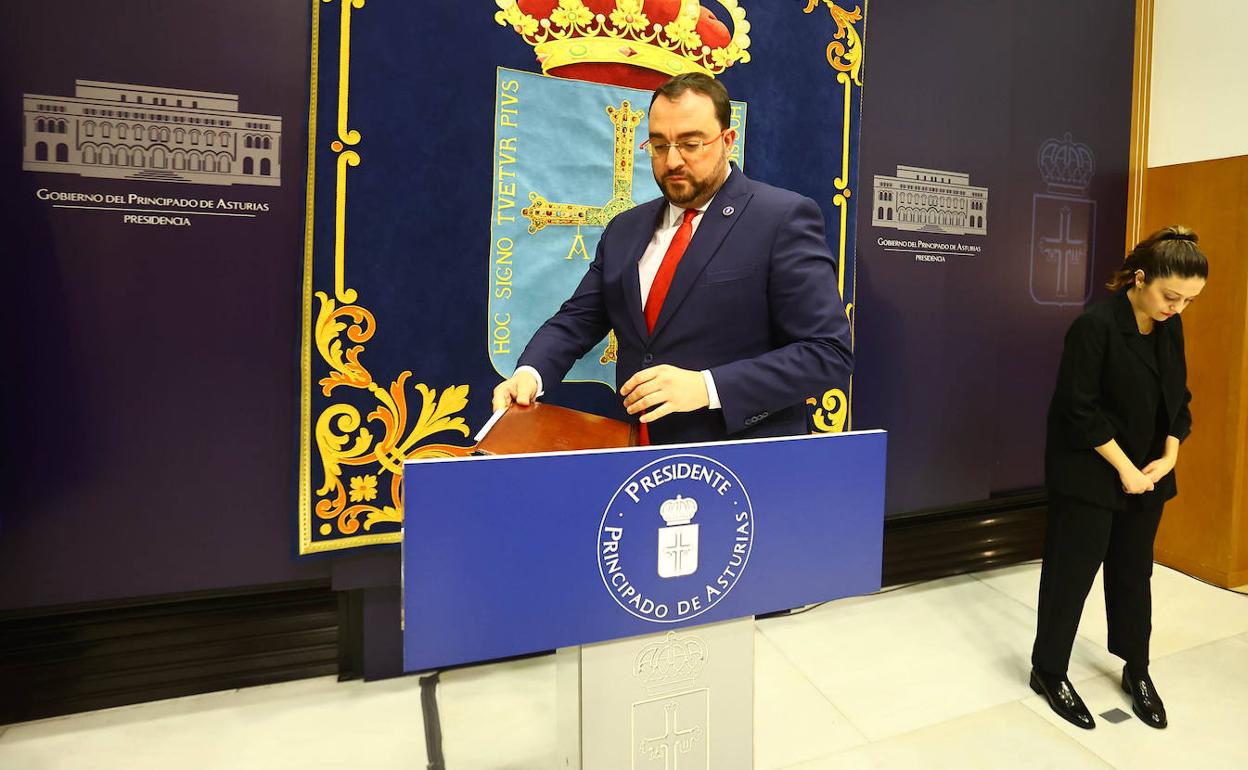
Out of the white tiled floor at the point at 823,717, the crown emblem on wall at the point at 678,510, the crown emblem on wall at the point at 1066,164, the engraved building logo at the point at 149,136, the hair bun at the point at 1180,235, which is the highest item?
the crown emblem on wall at the point at 1066,164

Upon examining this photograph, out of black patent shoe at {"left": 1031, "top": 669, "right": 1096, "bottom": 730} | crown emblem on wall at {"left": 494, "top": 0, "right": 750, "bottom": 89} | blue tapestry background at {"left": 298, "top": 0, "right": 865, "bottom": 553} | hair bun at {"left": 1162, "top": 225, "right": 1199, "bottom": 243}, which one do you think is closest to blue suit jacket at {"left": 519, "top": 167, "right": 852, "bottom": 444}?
blue tapestry background at {"left": 298, "top": 0, "right": 865, "bottom": 553}

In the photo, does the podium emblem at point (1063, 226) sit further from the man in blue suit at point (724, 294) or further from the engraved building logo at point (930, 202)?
the man in blue suit at point (724, 294)

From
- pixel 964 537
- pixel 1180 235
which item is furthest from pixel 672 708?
pixel 964 537

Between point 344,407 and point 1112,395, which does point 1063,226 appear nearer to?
point 1112,395

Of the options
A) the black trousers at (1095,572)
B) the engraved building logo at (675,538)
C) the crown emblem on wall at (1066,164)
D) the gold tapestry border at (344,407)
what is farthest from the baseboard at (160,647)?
the crown emblem on wall at (1066,164)

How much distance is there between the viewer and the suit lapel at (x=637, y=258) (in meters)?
1.34

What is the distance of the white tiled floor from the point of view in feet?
5.99

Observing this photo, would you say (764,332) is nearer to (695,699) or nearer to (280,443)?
(695,699)

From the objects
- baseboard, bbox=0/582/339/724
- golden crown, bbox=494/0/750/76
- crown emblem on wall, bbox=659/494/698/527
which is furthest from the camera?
golden crown, bbox=494/0/750/76

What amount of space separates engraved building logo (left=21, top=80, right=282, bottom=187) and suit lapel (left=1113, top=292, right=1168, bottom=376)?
8.64ft

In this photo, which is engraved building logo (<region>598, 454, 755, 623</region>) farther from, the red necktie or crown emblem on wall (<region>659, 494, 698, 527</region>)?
the red necktie

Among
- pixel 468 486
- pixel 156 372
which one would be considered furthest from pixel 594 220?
pixel 468 486

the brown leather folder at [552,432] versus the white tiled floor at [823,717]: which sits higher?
the brown leather folder at [552,432]

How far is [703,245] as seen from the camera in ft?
4.13
